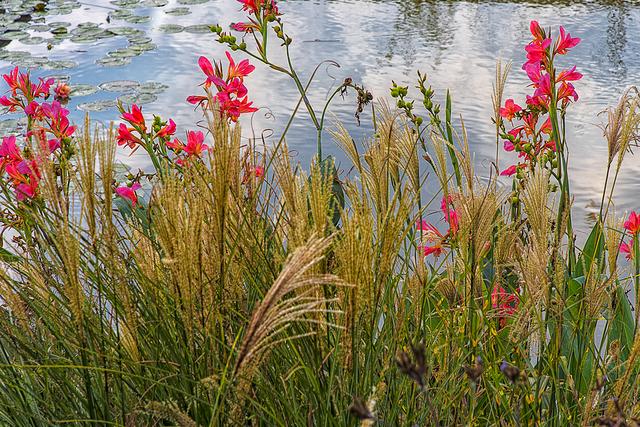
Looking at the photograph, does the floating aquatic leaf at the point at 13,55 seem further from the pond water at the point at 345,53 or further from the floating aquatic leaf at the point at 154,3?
the floating aquatic leaf at the point at 154,3

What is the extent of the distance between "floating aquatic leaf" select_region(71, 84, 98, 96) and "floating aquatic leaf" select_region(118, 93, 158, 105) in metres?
0.30

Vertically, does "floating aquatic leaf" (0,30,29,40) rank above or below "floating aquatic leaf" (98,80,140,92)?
above

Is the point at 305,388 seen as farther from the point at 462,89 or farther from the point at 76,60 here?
the point at 76,60

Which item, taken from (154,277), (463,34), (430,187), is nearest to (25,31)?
(463,34)

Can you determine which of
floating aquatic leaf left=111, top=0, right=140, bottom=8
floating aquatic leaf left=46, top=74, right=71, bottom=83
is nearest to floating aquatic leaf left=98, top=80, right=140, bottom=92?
floating aquatic leaf left=46, top=74, right=71, bottom=83

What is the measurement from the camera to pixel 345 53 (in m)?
5.89

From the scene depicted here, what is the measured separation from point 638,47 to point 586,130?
2.02 meters

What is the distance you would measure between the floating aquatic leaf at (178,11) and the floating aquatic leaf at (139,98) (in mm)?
2570

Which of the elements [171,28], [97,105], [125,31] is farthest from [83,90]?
[171,28]

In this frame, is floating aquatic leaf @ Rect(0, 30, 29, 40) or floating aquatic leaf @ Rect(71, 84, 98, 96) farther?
floating aquatic leaf @ Rect(0, 30, 29, 40)

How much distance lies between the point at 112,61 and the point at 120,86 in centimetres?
71

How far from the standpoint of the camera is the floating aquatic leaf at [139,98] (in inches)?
190

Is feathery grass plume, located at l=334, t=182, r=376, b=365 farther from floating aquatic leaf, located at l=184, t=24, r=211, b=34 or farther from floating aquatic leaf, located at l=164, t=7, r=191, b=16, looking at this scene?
floating aquatic leaf, located at l=164, t=7, r=191, b=16

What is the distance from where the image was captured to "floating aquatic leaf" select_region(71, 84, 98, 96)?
5086mm
